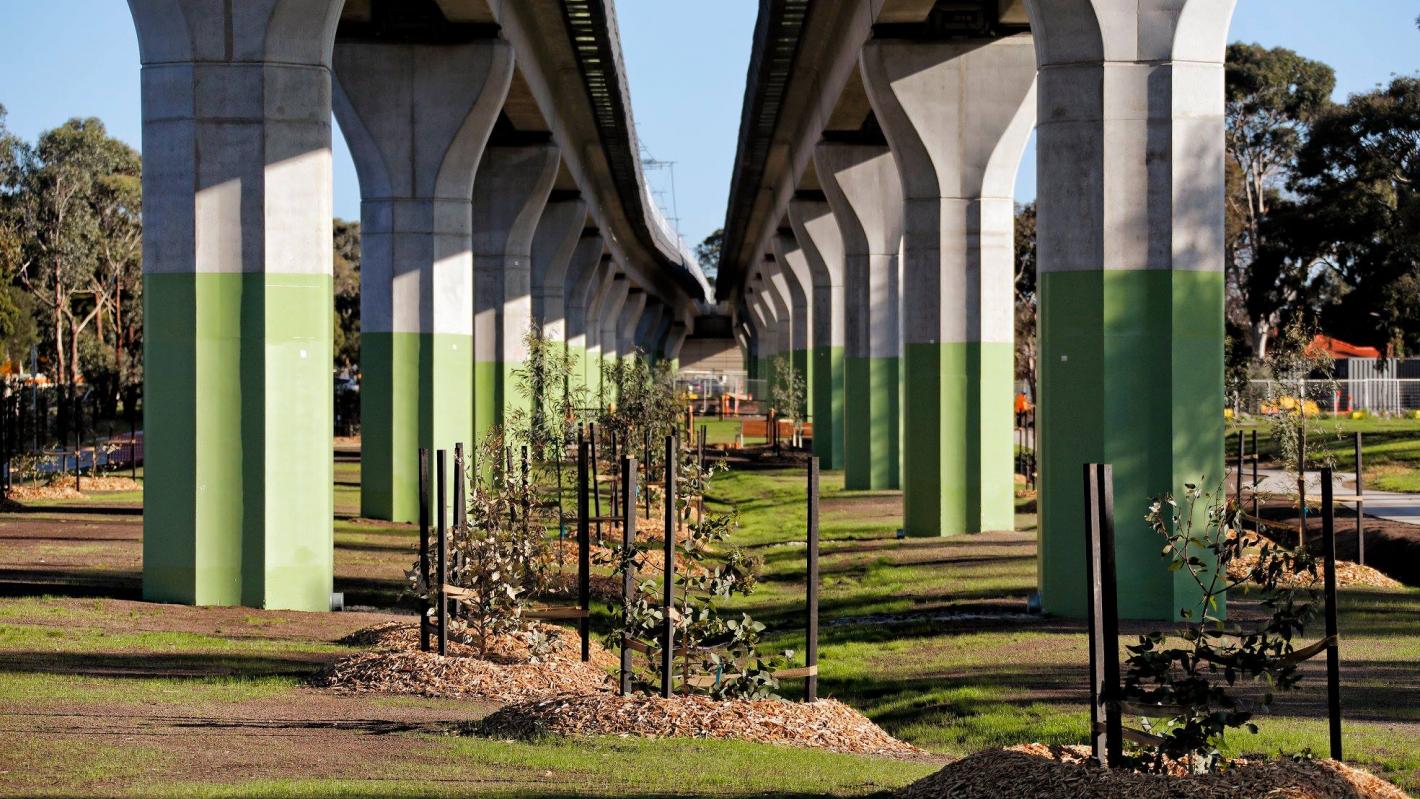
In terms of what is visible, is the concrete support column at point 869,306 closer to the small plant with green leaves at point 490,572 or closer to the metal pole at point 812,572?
the small plant with green leaves at point 490,572

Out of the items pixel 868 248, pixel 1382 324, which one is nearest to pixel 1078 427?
pixel 868 248

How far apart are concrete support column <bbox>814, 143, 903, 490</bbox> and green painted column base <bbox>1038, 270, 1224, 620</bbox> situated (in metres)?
22.1

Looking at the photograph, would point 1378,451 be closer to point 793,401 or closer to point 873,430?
point 873,430

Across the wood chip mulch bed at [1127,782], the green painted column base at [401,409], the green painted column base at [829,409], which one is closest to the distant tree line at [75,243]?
the green painted column base at [829,409]

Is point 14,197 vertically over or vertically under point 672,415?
over

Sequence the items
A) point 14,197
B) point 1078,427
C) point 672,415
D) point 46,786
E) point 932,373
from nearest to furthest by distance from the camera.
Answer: point 46,786 < point 1078,427 < point 932,373 < point 672,415 < point 14,197

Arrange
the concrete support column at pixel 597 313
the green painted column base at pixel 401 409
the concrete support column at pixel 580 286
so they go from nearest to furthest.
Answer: the green painted column base at pixel 401 409
the concrete support column at pixel 580 286
the concrete support column at pixel 597 313

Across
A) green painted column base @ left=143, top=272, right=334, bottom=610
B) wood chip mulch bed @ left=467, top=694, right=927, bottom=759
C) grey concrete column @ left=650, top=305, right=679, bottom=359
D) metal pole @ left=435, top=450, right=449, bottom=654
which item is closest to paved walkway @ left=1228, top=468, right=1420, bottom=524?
green painted column base @ left=143, top=272, right=334, bottom=610

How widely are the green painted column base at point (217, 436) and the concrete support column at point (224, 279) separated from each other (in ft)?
0.05

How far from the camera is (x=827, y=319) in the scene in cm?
5284

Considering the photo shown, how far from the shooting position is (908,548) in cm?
2669

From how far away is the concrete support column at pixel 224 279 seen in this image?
17922mm

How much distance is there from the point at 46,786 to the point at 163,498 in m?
9.31

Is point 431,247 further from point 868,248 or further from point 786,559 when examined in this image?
point 868,248
